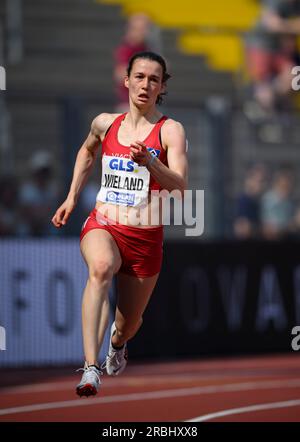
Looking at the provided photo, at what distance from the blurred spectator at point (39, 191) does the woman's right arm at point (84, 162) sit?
489cm

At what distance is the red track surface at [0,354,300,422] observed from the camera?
9.16m

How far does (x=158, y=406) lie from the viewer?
32.7ft

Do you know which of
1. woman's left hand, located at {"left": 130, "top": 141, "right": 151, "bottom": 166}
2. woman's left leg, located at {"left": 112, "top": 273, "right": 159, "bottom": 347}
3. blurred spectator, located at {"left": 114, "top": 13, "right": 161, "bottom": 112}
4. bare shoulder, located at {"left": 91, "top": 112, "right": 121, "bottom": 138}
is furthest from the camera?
blurred spectator, located at {"left": 114, "top": 13, "right": 161, "bottom": 112}

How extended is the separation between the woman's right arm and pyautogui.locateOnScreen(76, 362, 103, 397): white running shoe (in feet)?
3.85

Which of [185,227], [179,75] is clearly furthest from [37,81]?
[185,227]

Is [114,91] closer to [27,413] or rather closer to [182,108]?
[182,108]

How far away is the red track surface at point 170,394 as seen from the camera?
9.16m

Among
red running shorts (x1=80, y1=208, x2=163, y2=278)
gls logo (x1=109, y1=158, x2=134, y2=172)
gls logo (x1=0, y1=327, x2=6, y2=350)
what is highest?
gls logo (x1=109, y1=158, x2=134, y2=172)

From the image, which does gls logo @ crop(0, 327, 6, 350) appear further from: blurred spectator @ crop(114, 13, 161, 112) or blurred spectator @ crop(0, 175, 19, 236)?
A: blurred spectator @ crop(114, 13, 161, 112)

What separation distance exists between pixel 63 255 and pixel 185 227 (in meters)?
1.68

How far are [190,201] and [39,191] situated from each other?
1.81 metres

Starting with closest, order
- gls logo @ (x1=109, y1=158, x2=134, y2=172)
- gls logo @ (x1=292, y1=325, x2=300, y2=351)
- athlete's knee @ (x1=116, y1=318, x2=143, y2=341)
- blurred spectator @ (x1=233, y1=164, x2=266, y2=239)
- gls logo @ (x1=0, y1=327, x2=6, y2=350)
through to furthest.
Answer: gls logo @ (x1=109, y1=158, x2=134, y2=172) < athlete's knee @ (x1=116, y1=318, x2=143, y2=341) < gls logo @ (x1=0, y1=327, x2=6, y2=350) < blurred spectator @ (x1=233, y1=164, x2=266, y2=239) < gls logo @ (x1=292, y1=325, x2=300, y2=351)

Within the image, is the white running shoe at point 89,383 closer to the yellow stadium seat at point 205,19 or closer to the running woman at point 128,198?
the running woman at point 128,198

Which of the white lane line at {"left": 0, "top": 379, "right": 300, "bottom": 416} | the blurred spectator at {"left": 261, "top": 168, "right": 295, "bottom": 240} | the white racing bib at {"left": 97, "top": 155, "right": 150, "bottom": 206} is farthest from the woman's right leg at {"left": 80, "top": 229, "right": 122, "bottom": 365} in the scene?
the blurred spectator at {"left": 261, "top": 168, "right": 295, "bottom": 240}
